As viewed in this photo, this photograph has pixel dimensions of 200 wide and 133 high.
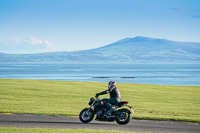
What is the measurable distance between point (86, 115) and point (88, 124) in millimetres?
549

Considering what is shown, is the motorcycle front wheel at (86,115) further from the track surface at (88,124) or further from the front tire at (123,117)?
the front tire at (123,117)

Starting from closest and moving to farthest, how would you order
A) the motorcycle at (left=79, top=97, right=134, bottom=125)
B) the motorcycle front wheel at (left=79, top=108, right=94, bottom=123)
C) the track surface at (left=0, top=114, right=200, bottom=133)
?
the track surface at (left=0, top=114, right=200, bottom=133) → the motorcycle at (left=79, top=97, right=134, bottom=125) → the motorcycle front wheel at (left=79, top=108, right=94, bottom=123)

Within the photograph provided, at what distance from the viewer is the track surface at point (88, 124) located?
495 inches

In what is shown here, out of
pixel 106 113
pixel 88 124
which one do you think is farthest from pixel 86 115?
pixel 106 113

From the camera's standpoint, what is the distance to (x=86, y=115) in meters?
13.9

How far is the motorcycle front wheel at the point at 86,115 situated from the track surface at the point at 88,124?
0.74 ft

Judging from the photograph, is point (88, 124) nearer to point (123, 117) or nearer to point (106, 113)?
point (106, 113)

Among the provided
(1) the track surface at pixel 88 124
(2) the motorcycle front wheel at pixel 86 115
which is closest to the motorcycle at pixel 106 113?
(2) the motorcycle front wheel at pixel 86 115

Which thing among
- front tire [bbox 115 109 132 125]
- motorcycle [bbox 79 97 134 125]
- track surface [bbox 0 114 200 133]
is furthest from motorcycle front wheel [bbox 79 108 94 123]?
front tire [bbox 115 109 132 125]

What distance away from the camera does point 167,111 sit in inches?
739

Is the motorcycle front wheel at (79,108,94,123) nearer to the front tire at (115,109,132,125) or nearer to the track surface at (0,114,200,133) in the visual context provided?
the track surface at (0,114,200,133)

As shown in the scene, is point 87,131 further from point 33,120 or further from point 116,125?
point 33,120

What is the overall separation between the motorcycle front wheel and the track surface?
23 centimetres

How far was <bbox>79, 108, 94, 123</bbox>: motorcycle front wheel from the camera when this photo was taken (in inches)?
544
